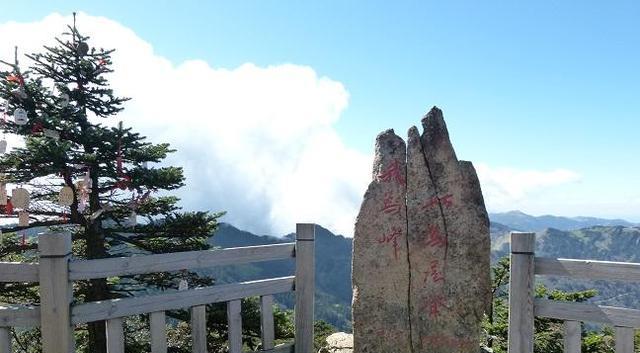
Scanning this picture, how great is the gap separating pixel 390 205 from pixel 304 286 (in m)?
1.61

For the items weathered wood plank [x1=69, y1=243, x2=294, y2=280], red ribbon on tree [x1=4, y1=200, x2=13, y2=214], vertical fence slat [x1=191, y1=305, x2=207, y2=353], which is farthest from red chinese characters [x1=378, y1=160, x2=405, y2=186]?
red ribbon on tree [x1=4, y1=200, x2=13, y2=214]

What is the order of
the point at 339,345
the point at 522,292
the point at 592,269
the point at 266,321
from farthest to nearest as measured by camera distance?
the point at 339,345 < the point at 266,321 < the point at 522,292 < the point at 592,269

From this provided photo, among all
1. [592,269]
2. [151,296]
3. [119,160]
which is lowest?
[151,296]

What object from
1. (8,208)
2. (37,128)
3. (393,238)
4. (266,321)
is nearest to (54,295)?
(266,321)

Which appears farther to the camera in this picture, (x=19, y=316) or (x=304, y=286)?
(x=304, y=286)

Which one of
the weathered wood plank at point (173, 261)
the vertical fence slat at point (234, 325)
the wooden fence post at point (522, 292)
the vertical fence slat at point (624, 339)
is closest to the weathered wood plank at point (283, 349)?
the vertical fence slat at point (234, 325)

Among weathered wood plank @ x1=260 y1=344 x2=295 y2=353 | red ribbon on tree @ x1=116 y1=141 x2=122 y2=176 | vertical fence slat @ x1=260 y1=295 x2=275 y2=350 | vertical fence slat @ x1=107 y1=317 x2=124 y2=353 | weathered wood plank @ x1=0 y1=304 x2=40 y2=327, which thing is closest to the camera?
weathered wood plank @ x1=0 y1=304 x2=40 y2=327

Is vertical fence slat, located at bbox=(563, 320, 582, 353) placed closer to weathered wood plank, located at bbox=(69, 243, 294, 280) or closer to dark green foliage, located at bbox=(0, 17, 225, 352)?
weathered wood plank, located at bbox=(69, 243, 294, 280)

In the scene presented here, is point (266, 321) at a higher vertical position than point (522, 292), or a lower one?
lower

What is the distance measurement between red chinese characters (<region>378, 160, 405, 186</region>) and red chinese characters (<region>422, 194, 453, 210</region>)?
461 mm

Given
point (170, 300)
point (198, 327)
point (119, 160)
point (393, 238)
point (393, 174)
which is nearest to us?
point (170, 300)

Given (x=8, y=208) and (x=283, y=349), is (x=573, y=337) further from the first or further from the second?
(x=8, y=208)

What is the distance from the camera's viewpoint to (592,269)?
495cm

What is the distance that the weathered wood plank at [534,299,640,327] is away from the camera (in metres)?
4.81
